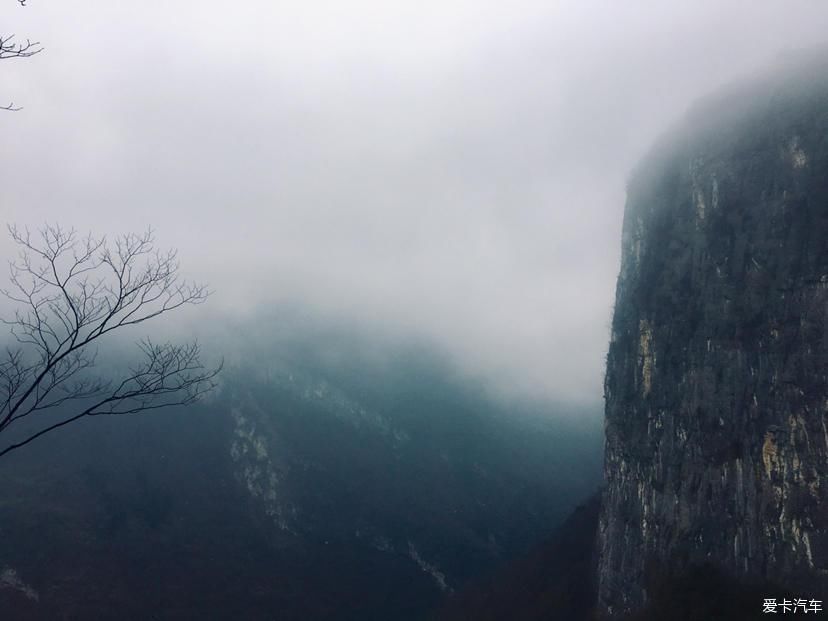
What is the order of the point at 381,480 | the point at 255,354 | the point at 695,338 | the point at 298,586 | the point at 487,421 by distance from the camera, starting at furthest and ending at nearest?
1. the point at 487,421
2. the point at 255,354
3. the point at 381,480
4. the point at 298,586
5. the point at 695,338

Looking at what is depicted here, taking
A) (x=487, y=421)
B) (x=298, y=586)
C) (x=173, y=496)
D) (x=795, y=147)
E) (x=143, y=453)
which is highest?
(x=487, y=421)

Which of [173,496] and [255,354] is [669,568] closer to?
[173,496]

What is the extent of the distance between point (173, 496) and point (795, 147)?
82812 millimetres

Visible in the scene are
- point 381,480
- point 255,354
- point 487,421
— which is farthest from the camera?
point 487,421

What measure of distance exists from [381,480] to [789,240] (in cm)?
7972

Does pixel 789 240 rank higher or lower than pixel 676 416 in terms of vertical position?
higher

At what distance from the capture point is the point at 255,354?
113125 mm

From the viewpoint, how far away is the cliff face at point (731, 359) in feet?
92.6

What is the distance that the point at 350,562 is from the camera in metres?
83.9

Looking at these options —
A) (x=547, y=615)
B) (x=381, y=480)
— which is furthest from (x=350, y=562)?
(x=547, y=615)

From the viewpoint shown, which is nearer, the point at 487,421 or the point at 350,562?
the point at 350,562

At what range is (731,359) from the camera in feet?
107

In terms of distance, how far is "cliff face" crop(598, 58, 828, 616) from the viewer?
92.6 feet

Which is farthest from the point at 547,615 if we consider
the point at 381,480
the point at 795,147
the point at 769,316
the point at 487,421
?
the point at 487,421
